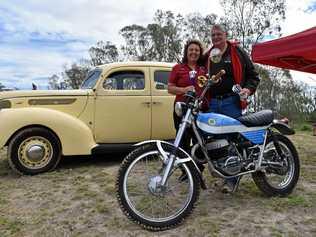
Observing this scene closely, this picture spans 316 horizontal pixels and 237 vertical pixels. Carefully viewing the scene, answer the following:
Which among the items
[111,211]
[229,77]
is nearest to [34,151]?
[111,211]

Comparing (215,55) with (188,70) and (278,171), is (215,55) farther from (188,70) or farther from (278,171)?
(278,171)

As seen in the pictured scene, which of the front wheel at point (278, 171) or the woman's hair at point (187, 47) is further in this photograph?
the woman's hair at point (187, 47)

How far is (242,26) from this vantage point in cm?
2428

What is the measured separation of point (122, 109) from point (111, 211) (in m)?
2.48

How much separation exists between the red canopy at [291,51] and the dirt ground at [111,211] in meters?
1.69

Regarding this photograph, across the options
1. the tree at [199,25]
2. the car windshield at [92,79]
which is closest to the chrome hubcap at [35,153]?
the car windshield at [92,79]

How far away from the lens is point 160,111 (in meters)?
6.13

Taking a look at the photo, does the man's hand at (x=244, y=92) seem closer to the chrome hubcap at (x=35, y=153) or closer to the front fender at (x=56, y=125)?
the front fender at (x=56, y=125)

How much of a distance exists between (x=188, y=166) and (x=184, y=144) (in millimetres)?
658

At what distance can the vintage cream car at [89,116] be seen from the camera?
546 cm

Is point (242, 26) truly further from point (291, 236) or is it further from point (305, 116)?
point (291, 236)

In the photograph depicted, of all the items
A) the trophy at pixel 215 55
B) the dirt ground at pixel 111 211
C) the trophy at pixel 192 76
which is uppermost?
the trophy at pixel 215 55

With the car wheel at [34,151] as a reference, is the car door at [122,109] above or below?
above

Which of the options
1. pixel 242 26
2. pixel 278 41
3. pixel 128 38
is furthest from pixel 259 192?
pixel 128 38
